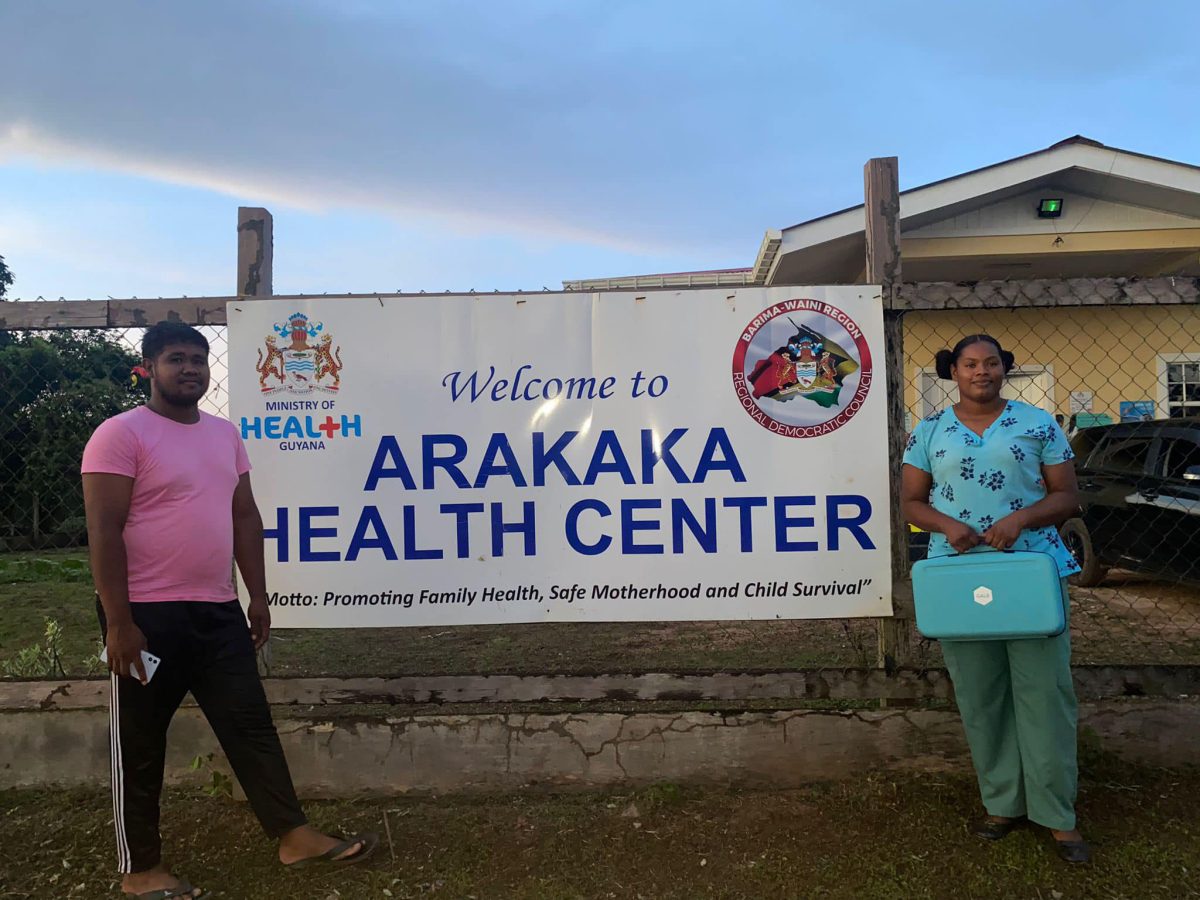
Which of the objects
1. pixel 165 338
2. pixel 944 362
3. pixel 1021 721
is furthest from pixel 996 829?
pixel 165 338

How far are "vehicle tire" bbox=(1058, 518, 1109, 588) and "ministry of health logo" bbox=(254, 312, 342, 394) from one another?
6.19 m

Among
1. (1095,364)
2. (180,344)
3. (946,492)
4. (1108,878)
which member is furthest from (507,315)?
(1095,364)

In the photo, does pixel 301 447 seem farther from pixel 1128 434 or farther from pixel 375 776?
pixel 1128 434

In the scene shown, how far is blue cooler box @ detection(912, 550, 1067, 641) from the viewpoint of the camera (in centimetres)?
240

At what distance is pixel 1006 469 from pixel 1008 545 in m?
0.24

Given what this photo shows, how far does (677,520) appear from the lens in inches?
122

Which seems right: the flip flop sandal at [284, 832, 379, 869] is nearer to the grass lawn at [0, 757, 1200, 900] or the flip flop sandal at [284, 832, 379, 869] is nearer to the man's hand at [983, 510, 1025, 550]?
the grass lawn at [0, 757, 1200, 900]

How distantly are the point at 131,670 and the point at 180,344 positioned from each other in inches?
38.9

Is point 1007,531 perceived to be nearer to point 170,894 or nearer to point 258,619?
point 258,619

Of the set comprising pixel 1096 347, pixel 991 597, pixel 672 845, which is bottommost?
pixel 672 845

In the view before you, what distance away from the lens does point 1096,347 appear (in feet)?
30.8

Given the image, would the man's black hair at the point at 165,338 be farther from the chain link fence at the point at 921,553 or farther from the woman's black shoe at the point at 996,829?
the woman's black shoe at the point at 996,829

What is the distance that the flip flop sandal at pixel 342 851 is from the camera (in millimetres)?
2604

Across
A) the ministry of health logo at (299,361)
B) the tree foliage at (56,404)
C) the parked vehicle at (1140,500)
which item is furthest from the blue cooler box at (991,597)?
the tree foliage at (56,404)
